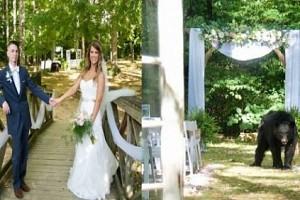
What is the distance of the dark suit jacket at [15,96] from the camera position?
7.09 feet

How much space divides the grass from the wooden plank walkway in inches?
16.6

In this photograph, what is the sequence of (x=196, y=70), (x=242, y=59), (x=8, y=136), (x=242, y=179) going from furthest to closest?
(x=242, y=59) < (x=196, y=70) < (x=8, y=136) < (x=242, y=179)

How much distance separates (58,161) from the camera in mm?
2662

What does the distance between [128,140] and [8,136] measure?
2.43 feet

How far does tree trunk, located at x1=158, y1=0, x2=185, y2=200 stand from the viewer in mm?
1022

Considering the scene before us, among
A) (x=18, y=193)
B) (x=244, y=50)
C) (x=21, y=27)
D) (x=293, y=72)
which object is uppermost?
(x=21, y=27)

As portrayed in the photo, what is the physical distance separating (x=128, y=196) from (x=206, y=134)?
63cm

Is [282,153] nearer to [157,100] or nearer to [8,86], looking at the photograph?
[8,86]

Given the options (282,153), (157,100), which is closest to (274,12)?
(282,153)

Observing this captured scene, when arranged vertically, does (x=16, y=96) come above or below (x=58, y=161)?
above

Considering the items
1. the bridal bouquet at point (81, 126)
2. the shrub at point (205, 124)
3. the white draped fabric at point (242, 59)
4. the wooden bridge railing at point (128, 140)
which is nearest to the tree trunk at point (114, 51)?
the wooden bridge railing at point (128, 140)

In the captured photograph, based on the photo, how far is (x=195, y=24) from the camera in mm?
2213

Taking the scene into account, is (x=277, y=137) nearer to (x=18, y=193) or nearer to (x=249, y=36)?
(x=249, y=36)

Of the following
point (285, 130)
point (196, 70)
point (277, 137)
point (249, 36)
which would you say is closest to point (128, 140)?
point (196, 70)
